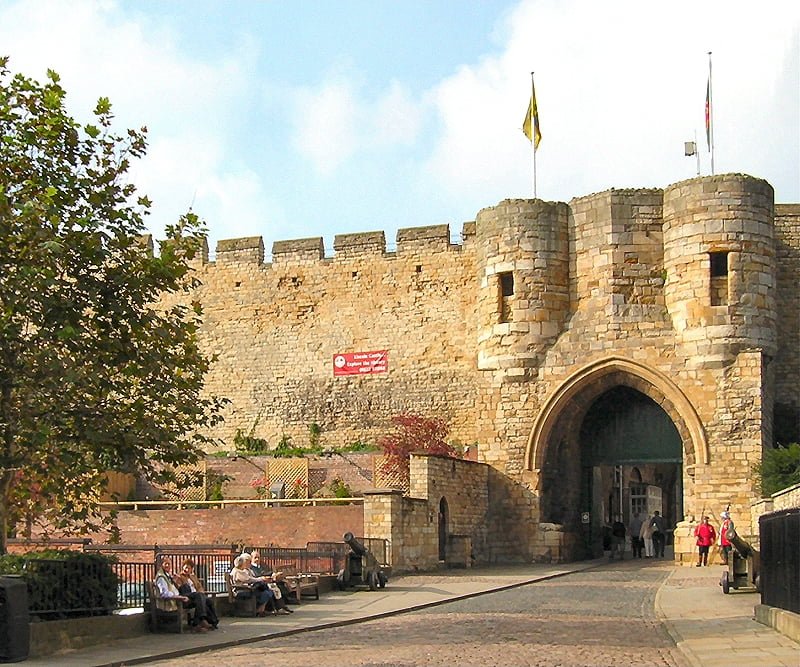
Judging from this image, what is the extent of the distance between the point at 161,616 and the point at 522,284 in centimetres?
1631

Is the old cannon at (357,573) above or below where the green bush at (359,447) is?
below

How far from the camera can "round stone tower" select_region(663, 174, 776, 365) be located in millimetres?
27141

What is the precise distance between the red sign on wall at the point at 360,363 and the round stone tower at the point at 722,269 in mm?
8345

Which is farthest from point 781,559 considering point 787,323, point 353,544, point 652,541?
point 652,541

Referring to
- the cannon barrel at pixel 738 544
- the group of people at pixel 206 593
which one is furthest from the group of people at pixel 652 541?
the group of people at pixel 206 593

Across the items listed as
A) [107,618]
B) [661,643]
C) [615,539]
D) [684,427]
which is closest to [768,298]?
[684,427]

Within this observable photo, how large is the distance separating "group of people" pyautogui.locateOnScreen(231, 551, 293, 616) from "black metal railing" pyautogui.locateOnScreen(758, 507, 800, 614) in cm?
585

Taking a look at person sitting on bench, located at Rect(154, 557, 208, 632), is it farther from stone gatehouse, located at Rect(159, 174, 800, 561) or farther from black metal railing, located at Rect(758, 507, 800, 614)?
stone gatehouse, located at Rect(159, 174, 800, 561)

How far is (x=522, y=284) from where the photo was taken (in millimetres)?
28938

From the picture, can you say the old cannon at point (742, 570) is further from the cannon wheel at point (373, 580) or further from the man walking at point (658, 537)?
the man walking at point (658, 537)

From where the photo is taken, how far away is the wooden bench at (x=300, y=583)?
1780 centimetres

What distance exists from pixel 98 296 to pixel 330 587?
288 inches

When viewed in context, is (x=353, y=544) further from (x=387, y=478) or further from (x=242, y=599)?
(x=387, y=478)

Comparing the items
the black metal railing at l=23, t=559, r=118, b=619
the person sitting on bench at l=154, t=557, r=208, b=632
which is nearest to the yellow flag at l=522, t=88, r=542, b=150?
the person sitting on bench at l=154, t=557, r=208, b=632
